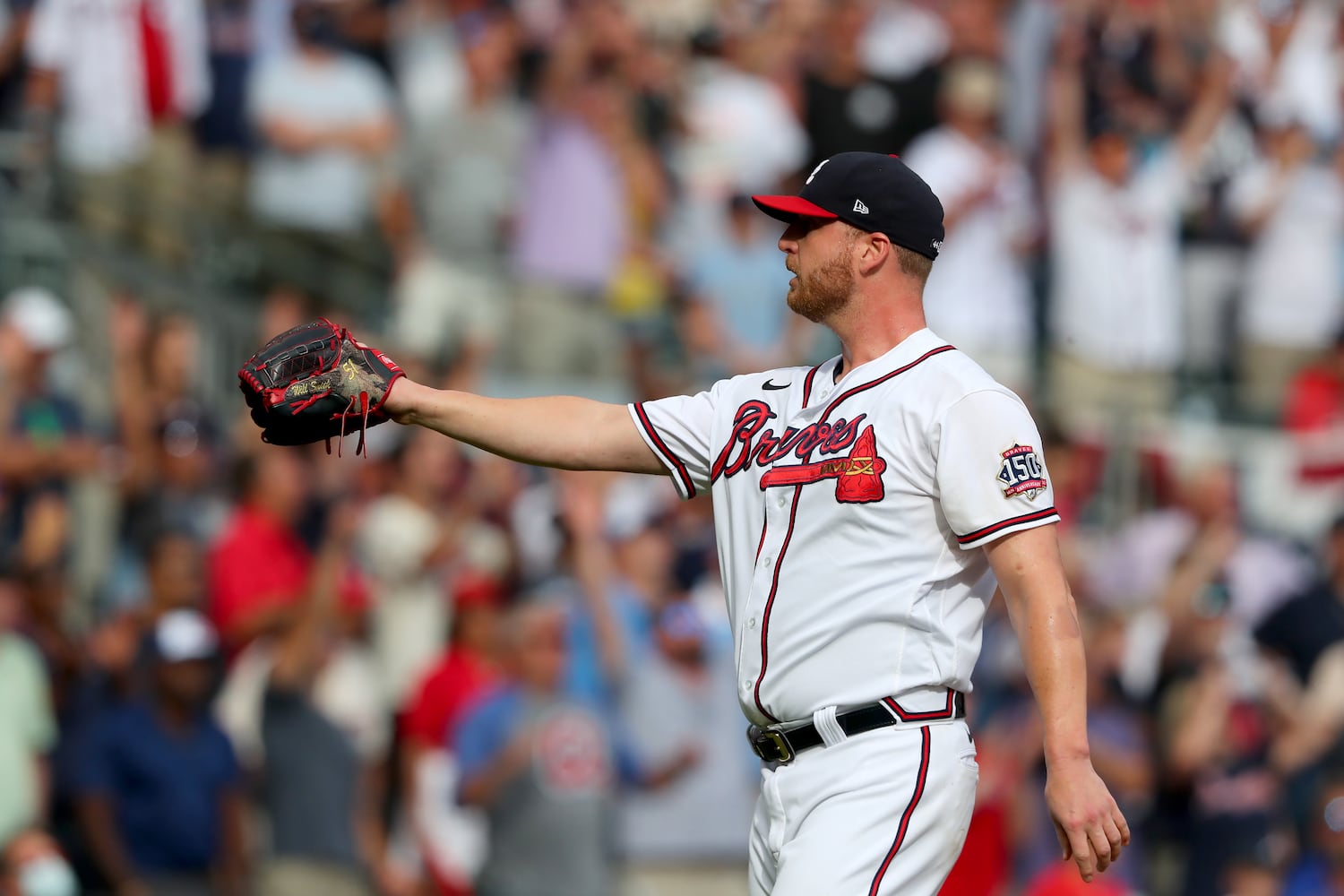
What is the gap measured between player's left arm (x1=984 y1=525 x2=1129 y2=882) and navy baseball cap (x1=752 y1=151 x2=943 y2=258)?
0.74m

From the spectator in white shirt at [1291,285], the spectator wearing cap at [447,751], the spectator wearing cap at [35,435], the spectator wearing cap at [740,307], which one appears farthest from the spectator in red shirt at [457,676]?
the spectator in white shirt at [1291,285]

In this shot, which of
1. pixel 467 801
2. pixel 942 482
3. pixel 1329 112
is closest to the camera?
pixel 942 482

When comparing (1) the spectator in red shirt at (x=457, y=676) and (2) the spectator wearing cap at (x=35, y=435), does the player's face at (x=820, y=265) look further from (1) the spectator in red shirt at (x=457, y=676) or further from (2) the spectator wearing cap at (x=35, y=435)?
(2) the spectator wearing cap at (x=35, y=435)

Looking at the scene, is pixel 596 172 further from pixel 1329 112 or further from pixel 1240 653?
pixel 1329 112

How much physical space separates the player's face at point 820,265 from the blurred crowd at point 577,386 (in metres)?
4.09

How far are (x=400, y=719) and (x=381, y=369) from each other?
432 centimetres

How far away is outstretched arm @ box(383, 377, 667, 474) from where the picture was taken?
453 cm

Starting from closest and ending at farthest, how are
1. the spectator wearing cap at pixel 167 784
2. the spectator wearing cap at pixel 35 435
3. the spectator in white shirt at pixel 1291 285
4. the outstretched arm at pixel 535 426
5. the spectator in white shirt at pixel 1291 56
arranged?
the outstretched arm at pixel 535 426 → the spectator wearing cap at pixel 167 784 → the spectator wearing cap at pixel 35 435 → the spectator in white shirt at pixel 1291 285 → the spectator in white shirt at pixel 1291 56

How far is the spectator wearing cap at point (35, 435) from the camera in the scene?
8492 mm

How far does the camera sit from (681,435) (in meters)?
4.58

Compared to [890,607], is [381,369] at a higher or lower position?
higher

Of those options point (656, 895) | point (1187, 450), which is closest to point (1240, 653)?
point (1187, 450)

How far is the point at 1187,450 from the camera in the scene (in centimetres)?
1155

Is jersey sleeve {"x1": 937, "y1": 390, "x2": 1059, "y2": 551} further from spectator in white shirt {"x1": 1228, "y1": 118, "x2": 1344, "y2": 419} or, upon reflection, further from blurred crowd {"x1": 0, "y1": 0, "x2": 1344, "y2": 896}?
spectator in white shirt {"x1": 1228, "y1": 118, "x2": 1344, "y2": 419}
